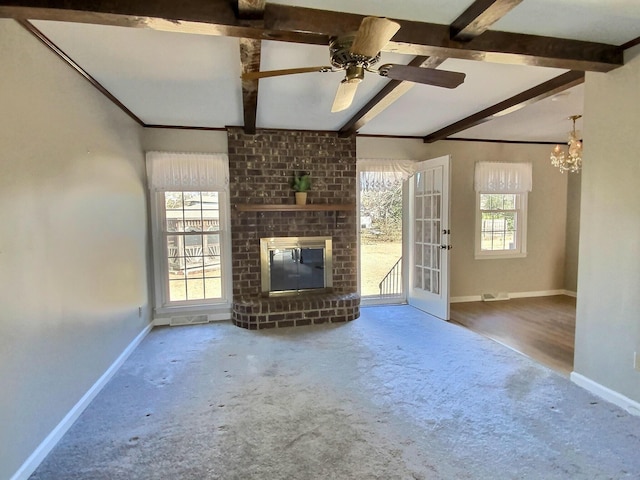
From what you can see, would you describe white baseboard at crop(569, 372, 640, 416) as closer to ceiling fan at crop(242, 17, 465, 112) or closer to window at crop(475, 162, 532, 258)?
ceiling fan at crop(242, 17, 465, 112)

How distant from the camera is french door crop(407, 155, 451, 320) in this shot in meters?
4.38

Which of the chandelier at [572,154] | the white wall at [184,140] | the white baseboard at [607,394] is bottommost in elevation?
the white baseboard at [607,394]

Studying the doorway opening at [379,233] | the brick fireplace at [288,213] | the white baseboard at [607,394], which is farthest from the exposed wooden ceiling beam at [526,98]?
the doorway opening at [379,233]

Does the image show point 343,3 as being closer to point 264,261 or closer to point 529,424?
point 529,424

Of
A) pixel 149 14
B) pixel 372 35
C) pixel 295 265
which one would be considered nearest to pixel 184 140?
pixel 295 265

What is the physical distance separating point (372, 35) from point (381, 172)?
339cm

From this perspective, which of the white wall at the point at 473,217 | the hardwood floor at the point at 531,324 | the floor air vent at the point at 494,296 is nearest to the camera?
the hardwood floor at the point at 531,324

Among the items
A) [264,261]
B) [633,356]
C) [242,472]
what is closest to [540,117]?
[633,356]

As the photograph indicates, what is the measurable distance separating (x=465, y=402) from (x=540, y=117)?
3.41 metres

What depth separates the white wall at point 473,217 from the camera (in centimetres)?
516

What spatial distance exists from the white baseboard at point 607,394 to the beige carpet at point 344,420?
0.19 feet

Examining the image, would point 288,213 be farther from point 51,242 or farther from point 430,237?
point 51,242

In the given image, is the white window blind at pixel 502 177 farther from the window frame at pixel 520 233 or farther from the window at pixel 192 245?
the window at pixel 192 245

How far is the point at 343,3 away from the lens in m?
1.87
